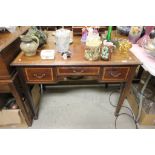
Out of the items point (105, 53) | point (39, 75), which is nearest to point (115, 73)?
point (105, 53)

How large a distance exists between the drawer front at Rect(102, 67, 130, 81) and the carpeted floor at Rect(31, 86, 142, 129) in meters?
0.57

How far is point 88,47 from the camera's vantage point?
1062 millimetres

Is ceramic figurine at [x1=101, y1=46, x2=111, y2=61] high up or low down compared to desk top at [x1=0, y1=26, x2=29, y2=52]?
down

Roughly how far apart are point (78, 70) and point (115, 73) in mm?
309

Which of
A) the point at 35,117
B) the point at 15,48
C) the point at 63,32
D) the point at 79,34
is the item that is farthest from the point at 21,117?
the point at 79,34

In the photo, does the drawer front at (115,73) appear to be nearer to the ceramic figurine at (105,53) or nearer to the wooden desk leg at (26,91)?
the ceramic figurine at (105,53)

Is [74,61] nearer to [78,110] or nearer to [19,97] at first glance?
[19,97]

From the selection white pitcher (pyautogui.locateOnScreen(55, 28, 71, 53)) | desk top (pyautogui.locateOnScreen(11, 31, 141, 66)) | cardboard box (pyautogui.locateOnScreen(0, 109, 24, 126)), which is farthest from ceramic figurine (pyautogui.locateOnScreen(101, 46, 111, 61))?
cardboard box (pyautogui.locateOnScreen(0, 109, 24, 126))

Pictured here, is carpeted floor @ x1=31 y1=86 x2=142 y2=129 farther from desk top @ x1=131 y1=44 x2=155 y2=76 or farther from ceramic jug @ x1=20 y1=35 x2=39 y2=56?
ceramic jug @ x1=20 y1=35 x2=39 y2=56

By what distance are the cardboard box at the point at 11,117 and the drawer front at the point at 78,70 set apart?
554 millimetres

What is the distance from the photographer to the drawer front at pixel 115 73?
1111mm

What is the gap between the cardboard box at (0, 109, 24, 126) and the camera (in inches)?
48.4

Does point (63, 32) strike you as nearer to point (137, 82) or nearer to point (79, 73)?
point (79, 73)

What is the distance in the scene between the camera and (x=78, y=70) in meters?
1.10
